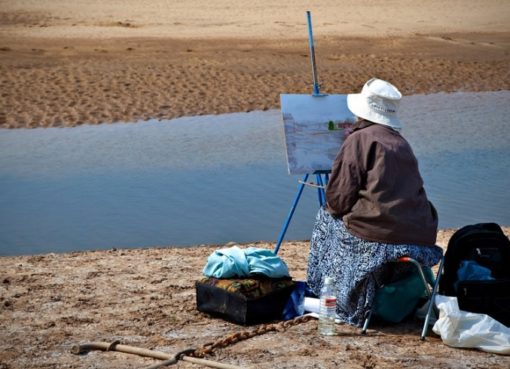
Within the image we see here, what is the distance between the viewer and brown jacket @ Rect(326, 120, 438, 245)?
594 cm

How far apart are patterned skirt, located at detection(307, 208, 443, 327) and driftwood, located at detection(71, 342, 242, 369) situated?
3.42ft

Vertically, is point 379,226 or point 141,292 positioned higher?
point 379,226

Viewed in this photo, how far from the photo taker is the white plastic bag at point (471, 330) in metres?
5.73

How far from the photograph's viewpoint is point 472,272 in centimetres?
614

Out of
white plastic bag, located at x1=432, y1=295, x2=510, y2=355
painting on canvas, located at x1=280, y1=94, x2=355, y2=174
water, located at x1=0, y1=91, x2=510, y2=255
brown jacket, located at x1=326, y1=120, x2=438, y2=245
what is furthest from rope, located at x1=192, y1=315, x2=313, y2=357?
water, located at x1=0, y1=91, x2=510, y2=255

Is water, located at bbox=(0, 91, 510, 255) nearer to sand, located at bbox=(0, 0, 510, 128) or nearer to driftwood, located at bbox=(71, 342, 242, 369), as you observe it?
sand, located at bbox=(0, 0, 510, 128)

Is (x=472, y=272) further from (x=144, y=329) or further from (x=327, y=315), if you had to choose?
(x=144, y=329)

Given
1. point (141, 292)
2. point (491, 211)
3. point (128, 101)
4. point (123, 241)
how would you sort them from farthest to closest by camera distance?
point (128, 101), point (491, 211), point (123, 241), point (141, 292)

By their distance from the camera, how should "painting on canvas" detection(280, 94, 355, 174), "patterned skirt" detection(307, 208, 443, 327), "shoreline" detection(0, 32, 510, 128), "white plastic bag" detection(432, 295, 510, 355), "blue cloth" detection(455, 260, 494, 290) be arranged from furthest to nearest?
"shoreline" detection(0, 32, 510, 128) → "painting on canvas" detection(280, 94, 355, 174) → "blue cloth" detection(455, 260, 494, 290) → "patterned skirt" detection(307, 208, 443, 327) → "white plastic bag" detection(432, 295, 510, 355)

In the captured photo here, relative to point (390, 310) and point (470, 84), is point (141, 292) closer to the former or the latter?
point (390, 310)

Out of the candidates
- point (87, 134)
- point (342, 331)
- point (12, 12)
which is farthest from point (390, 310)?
point (12, 12)

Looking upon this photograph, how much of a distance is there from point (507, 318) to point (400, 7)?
2076 cm

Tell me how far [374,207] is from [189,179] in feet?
18.7

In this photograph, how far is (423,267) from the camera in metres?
6.09
